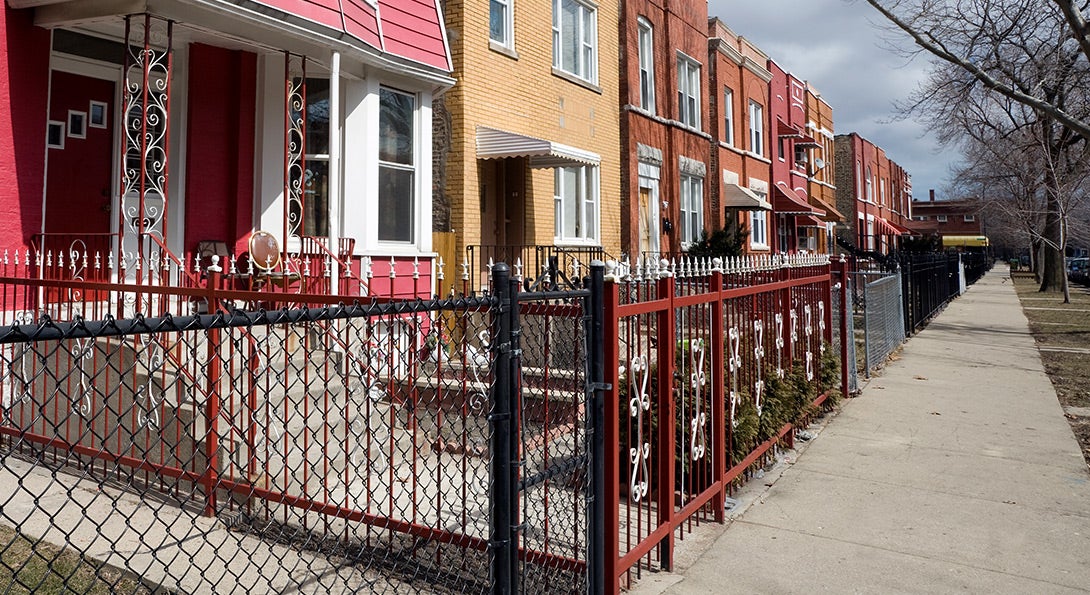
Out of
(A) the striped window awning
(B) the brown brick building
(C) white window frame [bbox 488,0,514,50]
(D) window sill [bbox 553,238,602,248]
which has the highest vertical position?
(B) the brown brick building

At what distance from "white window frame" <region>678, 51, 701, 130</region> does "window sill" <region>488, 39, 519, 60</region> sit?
7.51m

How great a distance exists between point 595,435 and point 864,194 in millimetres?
47030

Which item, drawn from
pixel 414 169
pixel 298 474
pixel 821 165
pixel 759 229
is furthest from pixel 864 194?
pixel 298 474

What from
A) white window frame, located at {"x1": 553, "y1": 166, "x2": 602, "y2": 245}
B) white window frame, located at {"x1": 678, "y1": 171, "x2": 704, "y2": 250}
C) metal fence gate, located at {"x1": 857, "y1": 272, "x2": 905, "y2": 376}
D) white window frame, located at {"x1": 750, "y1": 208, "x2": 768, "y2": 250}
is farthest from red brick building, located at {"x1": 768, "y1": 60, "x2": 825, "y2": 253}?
white window frame, located at {"x1": 553, "y1": 166, "x2": 602, "y2": 245}

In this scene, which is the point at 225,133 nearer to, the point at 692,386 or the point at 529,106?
the point at 529,106

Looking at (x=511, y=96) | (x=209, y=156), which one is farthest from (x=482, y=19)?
(x=209, y=156)

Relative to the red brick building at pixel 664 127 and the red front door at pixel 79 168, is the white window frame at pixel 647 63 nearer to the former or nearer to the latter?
the red brick building at pixel 664 127

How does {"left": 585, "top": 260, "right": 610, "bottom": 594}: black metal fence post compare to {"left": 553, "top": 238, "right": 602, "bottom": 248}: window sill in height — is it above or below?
below

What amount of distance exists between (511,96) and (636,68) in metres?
5.01

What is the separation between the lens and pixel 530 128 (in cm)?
1350

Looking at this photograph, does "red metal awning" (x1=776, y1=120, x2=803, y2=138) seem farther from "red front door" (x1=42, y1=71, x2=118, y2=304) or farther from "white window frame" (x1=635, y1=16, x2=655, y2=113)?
"red front door" (x1=42, y1=71, x2=118, y2=304)

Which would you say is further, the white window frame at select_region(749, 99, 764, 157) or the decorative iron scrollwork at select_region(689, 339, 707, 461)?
the white window frame at select_region(749, 99, 764, 157)

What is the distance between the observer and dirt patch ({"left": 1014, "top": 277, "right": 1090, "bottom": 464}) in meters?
8.47

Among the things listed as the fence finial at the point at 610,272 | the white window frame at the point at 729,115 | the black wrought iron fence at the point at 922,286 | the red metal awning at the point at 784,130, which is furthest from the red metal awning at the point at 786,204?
the fence finial at the point at 610,272
